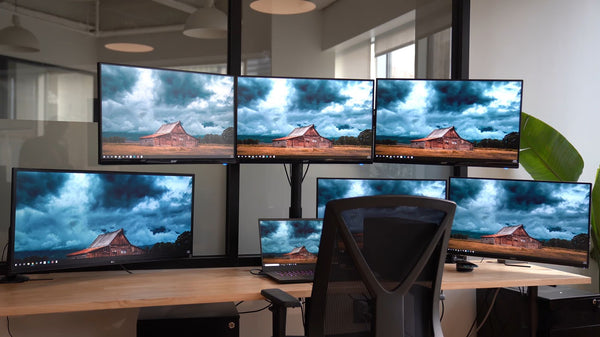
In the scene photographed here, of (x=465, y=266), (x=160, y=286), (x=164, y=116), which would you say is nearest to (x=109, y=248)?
(x=160, y=286)

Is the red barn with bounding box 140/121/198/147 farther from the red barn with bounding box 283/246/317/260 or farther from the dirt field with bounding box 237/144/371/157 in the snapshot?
the red barn with bounding box 283/246/317/260

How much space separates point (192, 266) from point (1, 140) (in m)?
1.16

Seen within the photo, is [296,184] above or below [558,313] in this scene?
above

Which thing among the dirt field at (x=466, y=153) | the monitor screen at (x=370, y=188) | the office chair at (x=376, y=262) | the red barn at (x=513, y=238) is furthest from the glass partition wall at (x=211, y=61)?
the office chair at (x=376, y=262)

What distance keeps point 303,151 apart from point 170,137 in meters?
0.67

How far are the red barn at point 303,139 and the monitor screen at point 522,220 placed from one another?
0.80 metres

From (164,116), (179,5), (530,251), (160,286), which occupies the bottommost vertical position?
(160,286)

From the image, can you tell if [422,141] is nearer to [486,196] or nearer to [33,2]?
[486,196]

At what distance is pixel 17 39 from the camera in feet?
9.50

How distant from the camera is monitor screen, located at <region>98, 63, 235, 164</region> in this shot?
2615 millimetres

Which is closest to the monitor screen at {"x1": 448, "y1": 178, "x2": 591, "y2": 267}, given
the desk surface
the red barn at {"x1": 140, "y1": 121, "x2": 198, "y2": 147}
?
the desk surface

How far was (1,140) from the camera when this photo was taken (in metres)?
2.88

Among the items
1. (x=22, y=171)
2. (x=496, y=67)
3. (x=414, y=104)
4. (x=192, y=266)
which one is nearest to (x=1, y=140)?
(x=22, y=171)

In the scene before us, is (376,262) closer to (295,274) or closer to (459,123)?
(295,274)
